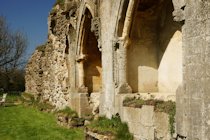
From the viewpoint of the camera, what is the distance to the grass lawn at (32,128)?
34.9ft

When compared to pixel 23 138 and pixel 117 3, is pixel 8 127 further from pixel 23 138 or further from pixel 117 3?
pixel 117 3

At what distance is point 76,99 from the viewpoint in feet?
41.4

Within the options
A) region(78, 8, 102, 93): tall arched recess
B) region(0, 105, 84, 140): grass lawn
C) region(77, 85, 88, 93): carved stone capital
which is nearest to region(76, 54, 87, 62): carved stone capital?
region(78, 8, 102, 93): tall arched recess

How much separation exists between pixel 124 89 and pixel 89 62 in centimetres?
420

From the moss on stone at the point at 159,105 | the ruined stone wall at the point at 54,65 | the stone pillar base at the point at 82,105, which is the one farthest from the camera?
the ruined stone wall at the point at 54,65

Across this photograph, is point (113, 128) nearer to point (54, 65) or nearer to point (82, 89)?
point (82, 89)

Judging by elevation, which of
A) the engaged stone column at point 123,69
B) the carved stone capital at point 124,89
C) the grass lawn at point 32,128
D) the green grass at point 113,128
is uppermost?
the engaged stone column at point 123,69

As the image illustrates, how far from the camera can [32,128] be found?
39.5ft

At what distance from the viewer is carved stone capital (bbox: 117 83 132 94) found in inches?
338

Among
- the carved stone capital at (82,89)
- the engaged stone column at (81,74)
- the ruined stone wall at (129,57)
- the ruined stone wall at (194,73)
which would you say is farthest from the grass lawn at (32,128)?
the ruined stone wall at (194,73)

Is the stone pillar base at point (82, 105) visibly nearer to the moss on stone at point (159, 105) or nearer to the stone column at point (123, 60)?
the stone column at point (123, 60)

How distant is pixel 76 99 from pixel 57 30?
12.4 ft

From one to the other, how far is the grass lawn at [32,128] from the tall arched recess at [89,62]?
1.83 meters

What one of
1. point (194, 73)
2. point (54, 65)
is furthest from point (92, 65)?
point (194, 73)
